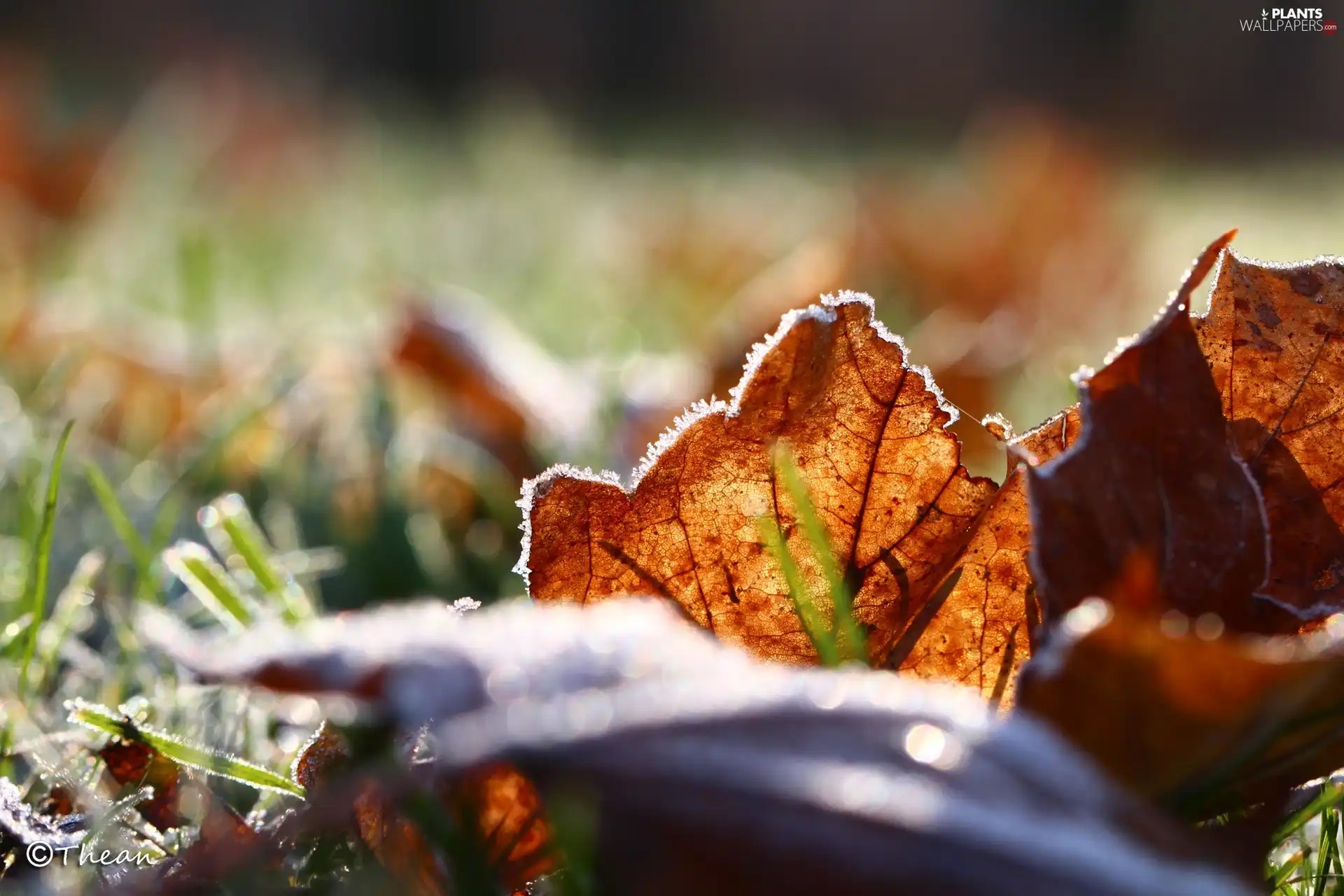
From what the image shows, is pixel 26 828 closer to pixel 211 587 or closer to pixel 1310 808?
pixel 211 587

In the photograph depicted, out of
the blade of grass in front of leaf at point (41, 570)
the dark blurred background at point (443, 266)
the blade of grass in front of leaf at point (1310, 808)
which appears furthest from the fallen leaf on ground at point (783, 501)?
the dark blurred background at point (443, 266)

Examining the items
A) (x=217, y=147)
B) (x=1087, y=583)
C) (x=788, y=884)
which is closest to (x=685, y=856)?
(x=788, y=884)

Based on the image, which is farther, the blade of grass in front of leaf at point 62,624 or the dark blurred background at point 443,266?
the dark blurred background at point 443,266

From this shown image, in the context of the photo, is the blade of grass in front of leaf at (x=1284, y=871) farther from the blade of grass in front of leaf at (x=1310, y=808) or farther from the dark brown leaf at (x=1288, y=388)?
the dark brown leaf at (x=1288, y=388)

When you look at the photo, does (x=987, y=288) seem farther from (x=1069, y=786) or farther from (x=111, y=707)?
(x=1069, y=786)

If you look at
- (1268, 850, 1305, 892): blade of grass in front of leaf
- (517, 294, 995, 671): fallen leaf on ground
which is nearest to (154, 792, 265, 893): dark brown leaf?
(517, 294, 995, 671): fallen leaf on ground

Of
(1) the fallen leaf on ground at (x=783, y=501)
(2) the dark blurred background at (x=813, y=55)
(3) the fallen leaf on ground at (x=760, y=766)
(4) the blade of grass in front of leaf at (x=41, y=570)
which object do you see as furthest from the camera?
(2) the dark blurred background at (x=813, y=55)
